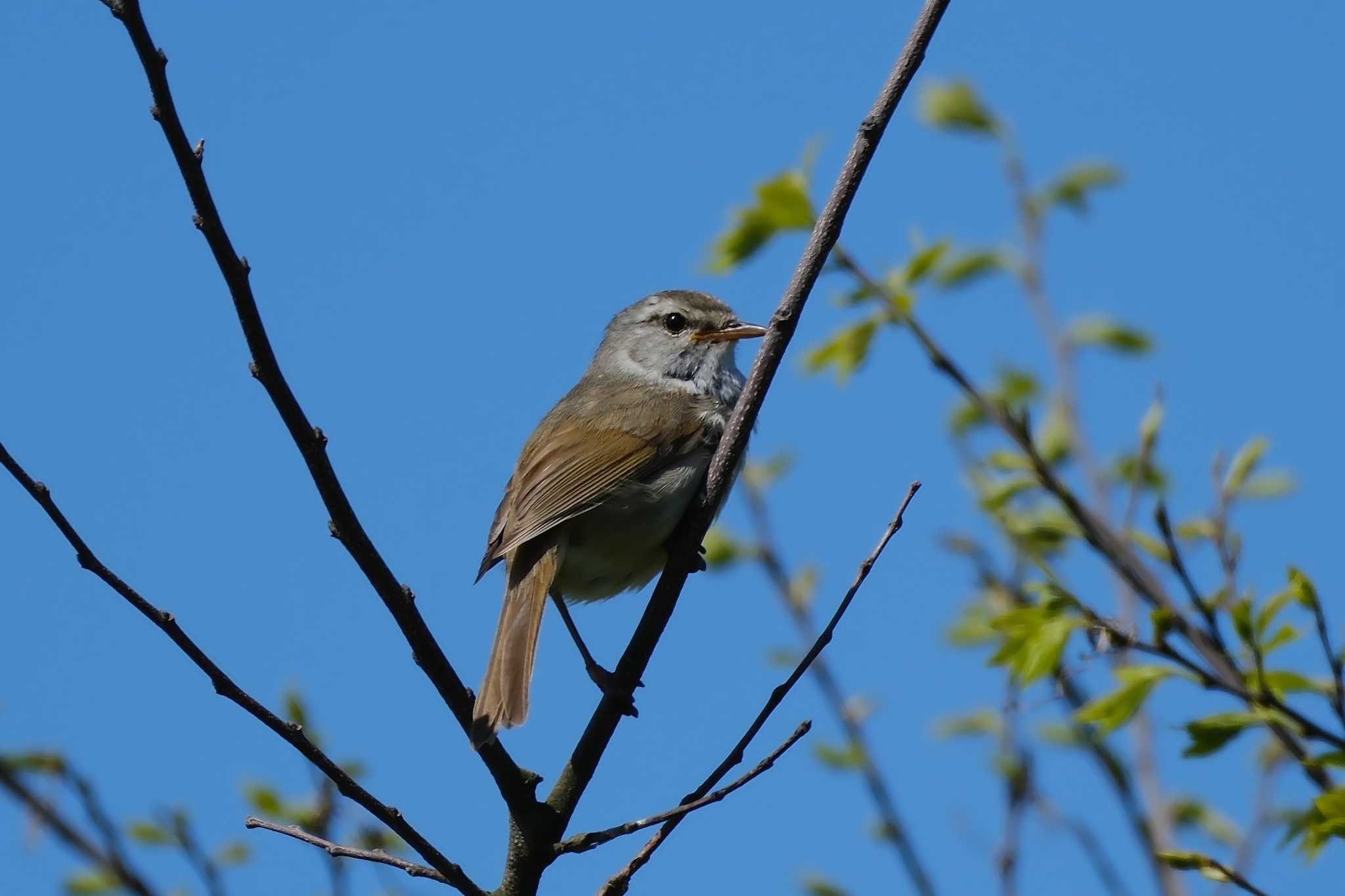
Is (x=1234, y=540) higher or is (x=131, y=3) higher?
(x=131, y=3)

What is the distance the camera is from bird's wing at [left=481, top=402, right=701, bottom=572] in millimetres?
5336

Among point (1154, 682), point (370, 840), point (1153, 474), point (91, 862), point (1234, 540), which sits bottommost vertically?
point (1154, 682)

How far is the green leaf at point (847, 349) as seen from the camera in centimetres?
517

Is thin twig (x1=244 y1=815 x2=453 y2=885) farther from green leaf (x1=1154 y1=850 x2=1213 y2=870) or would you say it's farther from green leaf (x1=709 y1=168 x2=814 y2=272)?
green leaf (x1=709 y1=168 x2=814 y2=272)

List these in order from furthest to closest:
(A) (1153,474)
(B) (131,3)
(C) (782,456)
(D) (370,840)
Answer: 1. (C) (782,456)
2. (A) (1153,474)
3. (D) (370,840)
4. (B) (131,3)

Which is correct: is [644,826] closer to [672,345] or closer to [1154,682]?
[1154,682]

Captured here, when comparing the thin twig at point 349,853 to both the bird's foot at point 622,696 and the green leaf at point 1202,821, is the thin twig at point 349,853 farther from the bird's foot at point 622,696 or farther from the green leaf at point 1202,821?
the green leaf at point 1202,821

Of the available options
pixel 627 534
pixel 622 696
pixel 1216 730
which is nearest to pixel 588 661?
pixel 627 534

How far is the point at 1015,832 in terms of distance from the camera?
203 inches

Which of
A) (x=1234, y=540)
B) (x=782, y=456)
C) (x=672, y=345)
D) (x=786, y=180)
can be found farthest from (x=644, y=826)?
(x=782, y=456)

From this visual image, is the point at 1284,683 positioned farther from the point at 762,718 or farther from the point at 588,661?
the point at 588,661

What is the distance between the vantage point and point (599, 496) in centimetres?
541

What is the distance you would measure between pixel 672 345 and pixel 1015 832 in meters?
2.62

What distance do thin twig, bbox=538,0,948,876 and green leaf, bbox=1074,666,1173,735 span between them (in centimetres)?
115
